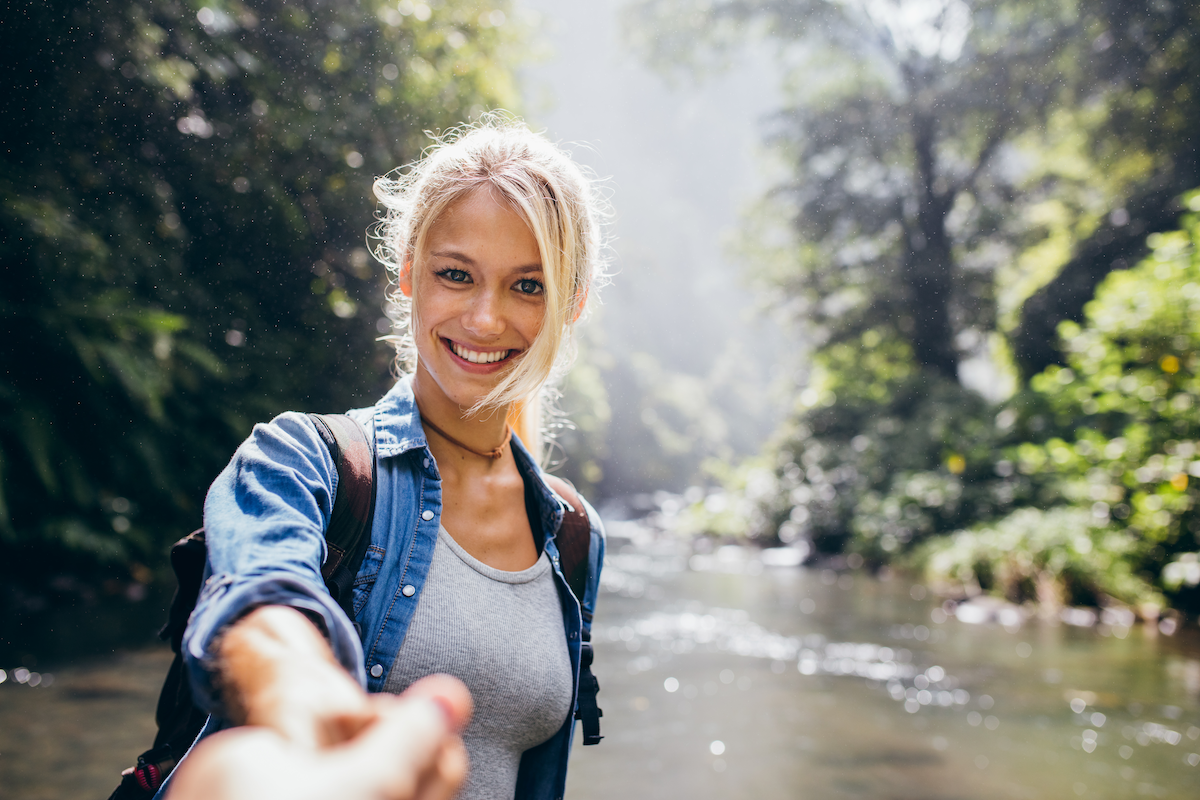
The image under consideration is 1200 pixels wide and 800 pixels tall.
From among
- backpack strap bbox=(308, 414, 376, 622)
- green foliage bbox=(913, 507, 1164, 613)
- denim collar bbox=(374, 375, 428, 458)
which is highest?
denim collar bbox=(374, 375, 428, 458)

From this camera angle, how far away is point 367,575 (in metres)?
1.20

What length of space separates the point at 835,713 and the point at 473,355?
471 centimetres

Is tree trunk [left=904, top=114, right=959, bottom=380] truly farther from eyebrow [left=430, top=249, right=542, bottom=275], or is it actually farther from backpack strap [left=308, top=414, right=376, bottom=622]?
backpack strap [left=308, top=414, right=376, bottom=622]

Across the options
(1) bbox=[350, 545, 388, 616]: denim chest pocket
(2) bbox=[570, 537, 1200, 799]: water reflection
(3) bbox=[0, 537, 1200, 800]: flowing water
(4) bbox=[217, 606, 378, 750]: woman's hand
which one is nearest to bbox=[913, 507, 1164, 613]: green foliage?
(2) bbox=[570, 537, 1200, 799]: water reflection

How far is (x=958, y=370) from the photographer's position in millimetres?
15969

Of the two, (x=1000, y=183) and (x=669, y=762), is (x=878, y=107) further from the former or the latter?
(x=669, y=762)

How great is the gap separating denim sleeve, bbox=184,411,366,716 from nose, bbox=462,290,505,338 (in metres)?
0.37

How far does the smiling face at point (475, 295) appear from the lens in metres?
1.39

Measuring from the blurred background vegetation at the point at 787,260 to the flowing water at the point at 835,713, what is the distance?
1.53 meters

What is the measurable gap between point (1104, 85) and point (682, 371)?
66543 mm

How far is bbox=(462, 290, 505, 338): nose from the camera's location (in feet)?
4.58

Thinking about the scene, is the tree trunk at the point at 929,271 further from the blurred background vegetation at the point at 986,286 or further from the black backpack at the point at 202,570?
the black backpack at the point at 202,570

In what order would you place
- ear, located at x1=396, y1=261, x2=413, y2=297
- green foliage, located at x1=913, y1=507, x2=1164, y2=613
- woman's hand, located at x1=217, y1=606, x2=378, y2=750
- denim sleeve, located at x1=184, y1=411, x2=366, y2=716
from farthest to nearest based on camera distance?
green foliage, located at x1=913, y1=507, x2=1164, y2=613 → ear, located at x1=396, y1=261, x2=413, y2=297 → denim sleeve, located at x1=184, y1=411, x2=366, y2=716 → woman's hand, located at x1=217, y1=606, x2=378, y2=750

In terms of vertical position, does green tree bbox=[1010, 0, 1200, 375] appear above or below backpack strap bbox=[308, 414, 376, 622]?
above
